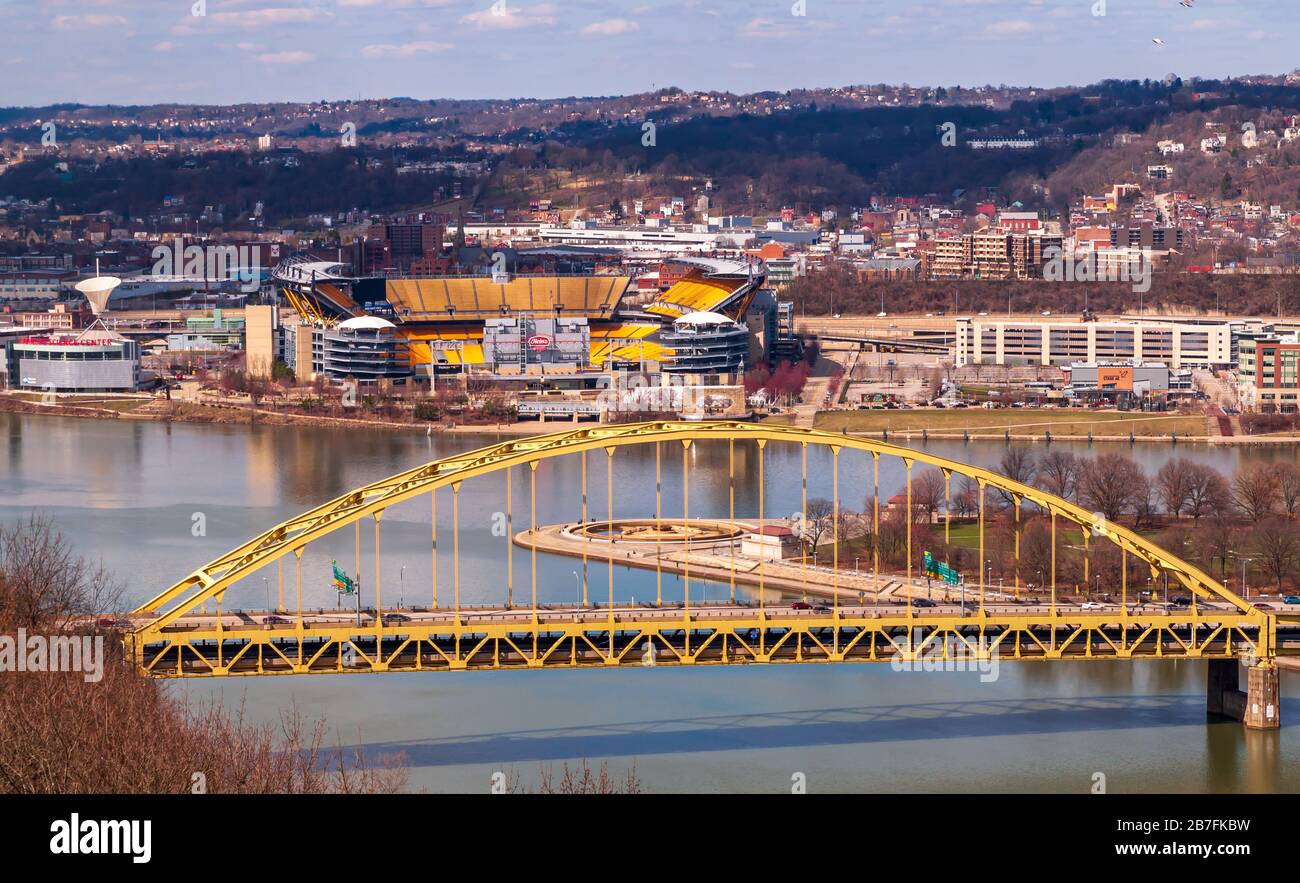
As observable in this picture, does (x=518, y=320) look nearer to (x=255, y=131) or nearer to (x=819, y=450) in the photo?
(x=819, y=450)

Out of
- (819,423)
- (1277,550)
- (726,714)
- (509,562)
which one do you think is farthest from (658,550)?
(819,423)

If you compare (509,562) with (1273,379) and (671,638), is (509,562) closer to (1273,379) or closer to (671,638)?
(671,638)

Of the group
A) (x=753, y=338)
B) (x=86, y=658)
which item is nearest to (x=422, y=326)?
(x=753, y=338)

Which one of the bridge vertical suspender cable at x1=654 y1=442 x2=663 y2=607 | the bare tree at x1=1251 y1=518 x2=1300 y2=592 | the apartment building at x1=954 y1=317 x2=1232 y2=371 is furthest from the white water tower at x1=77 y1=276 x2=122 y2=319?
the bare tree at x1=1251 y1=518 x2=1300 y2=592

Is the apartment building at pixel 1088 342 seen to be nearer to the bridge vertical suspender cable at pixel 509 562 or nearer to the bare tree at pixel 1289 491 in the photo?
the bare tree at pixel 1289 491

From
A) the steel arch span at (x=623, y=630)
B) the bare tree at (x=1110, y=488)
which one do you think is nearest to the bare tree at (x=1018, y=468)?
the bare tree at (x=1110, y=488)

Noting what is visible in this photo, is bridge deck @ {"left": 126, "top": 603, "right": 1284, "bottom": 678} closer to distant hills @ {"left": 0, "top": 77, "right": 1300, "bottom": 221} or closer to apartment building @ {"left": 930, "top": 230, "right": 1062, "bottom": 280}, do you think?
apartment building @ {"left": 930, "top": 230, "right": 1062, "bottom": 280}
